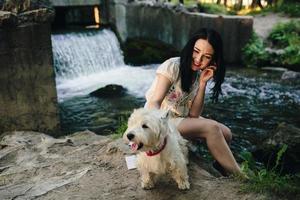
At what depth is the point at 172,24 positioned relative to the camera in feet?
42.6

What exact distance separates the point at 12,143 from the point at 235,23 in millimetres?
8394

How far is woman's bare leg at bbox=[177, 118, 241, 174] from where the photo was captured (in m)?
3.93

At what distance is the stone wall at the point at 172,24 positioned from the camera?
40.1ft

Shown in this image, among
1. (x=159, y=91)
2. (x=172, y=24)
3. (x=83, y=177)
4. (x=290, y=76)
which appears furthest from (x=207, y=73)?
(x=172, y=24)

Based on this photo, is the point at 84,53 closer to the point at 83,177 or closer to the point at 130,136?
the point at 83,177

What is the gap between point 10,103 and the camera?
612 centimetres

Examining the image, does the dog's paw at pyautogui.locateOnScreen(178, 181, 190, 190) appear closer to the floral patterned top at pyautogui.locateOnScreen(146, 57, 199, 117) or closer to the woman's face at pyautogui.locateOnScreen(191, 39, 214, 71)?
the floral patterned top at pyautogui.locateOnScreen(146, 57, 199, 117)

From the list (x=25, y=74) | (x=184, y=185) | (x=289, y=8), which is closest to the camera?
(x=184, y=185)

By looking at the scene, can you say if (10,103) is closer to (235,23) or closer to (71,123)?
(71,123)

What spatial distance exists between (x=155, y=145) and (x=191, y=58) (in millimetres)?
1112

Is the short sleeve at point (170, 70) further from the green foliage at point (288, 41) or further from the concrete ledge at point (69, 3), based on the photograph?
the concrete ledge at point (69, 3)

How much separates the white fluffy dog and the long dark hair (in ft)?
1.94

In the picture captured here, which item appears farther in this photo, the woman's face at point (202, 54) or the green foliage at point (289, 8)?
the green foliage at point (289, 8)

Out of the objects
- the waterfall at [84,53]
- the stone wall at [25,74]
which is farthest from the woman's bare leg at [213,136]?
the waterfall at [84,53]
